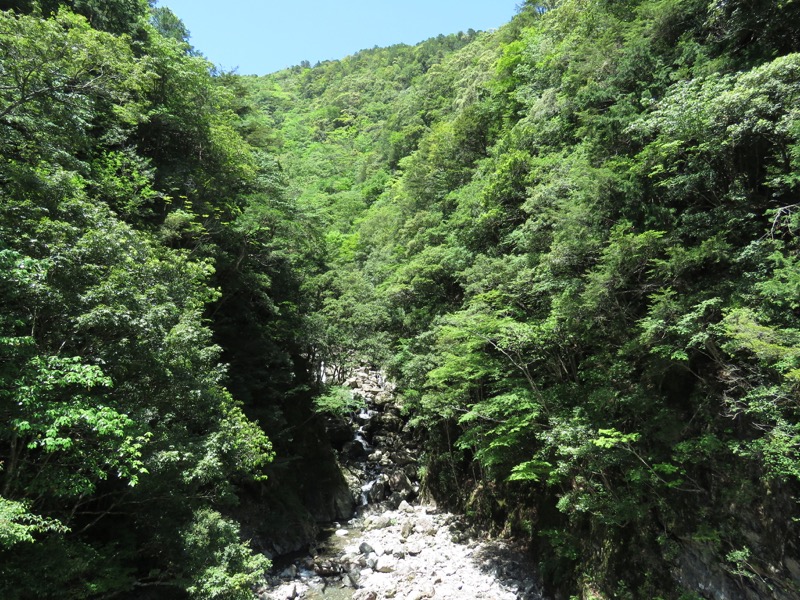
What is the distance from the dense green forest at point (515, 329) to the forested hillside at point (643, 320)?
7 cm

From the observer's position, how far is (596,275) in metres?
9.32

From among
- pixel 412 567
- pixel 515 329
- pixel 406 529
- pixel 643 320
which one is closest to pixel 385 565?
pixel 412 567

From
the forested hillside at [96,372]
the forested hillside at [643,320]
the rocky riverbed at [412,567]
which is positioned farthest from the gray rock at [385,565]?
the forested hillside at [96,372]

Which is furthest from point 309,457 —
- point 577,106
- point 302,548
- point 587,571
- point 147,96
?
point 577,106

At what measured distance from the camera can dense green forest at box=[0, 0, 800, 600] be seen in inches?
264

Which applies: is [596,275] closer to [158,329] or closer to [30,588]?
[158,329]

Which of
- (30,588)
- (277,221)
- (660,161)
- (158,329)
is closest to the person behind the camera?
(30,588)

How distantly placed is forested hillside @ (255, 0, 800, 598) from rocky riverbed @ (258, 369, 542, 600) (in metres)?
1.18

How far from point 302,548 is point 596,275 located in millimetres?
14950

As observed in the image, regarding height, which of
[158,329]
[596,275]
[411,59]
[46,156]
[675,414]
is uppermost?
[411,59]

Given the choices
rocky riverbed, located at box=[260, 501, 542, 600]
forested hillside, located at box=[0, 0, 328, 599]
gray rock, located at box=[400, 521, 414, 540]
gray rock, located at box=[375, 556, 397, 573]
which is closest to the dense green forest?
forested hillside, located at box=[0, 0, 328, 599]

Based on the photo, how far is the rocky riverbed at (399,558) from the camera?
12641 mm

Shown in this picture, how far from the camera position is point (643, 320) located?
862 cm

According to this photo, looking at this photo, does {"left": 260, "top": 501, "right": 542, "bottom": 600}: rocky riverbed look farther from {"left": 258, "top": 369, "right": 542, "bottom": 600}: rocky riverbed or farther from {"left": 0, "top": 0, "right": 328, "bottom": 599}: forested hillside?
{"left": 0, "top": 0, "right": 328, "bottom": 599}: forested hillside
